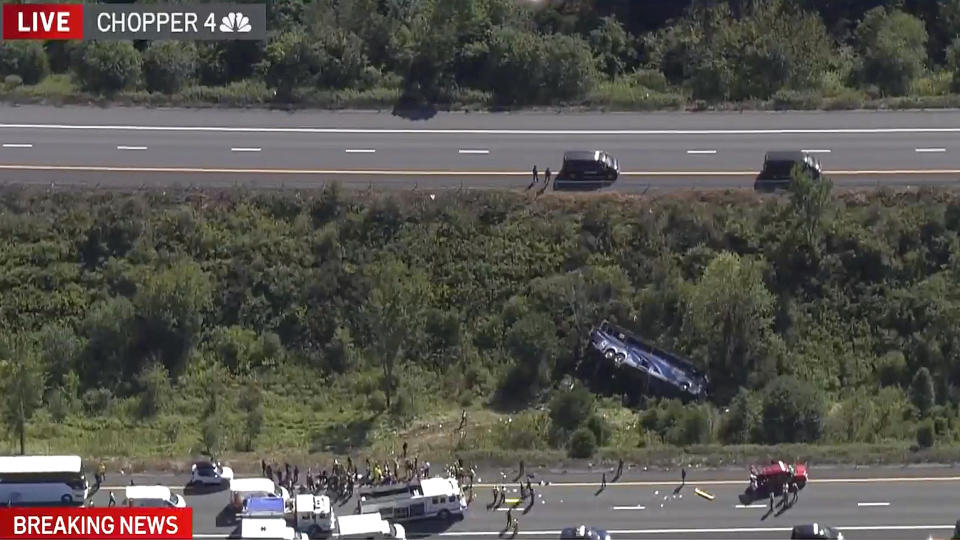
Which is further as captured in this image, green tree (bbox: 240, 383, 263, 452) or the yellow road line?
the yellow road line

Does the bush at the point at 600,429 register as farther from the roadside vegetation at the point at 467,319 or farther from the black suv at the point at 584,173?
the black suv at the point at 584,173

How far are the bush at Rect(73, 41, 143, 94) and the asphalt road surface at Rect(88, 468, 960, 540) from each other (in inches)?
1091

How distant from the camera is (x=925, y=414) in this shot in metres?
92.6

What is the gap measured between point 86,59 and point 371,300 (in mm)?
24252

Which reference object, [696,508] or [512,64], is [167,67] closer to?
[512,64]

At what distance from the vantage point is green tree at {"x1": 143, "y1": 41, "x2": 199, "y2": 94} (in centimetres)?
10881

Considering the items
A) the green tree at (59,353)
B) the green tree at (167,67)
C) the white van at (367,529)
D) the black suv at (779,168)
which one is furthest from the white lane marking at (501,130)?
the white van at (367,529)

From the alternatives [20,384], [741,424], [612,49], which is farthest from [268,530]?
[612,49]

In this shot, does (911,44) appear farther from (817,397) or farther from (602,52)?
(817,397)

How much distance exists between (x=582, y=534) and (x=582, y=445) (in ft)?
26.5

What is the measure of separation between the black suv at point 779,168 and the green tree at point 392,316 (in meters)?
17.7

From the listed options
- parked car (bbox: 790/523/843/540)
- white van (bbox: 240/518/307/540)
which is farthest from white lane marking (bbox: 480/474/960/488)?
white van (bbox: 240/518/307/540)

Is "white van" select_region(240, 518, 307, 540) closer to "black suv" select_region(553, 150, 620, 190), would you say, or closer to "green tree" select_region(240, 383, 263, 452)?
"green tree" select_region(240, 383, 263, 452)

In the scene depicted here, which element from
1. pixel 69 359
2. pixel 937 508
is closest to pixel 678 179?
pixel 937 508
